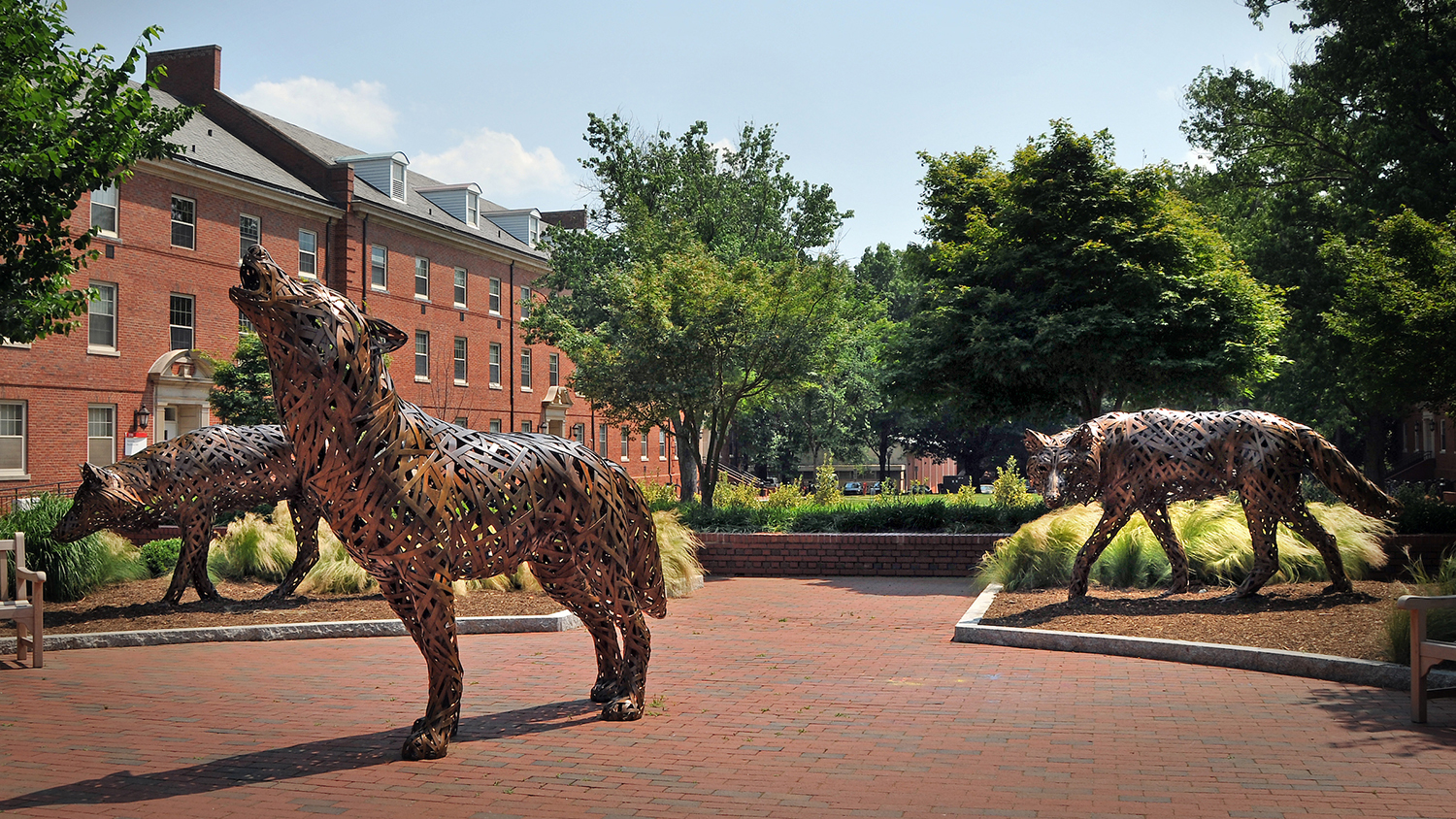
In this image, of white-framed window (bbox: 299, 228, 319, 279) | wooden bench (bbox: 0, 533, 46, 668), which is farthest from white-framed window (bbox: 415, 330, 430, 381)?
wooden bench (bbox: 0, 533, 46, 668)

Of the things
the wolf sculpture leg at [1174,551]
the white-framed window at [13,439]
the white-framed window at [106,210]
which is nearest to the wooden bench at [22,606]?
the wolf sculpture leg at [1174,551]

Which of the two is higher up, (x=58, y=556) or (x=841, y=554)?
(x=58, y=556)

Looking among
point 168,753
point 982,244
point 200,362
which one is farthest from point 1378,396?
point 200,362

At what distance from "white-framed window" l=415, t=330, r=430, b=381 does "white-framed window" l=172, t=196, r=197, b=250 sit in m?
10.3

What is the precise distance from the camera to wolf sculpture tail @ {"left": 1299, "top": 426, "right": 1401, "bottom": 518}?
11.2 m

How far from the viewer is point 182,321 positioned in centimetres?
3241

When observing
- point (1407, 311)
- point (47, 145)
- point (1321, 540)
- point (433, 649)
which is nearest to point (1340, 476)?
point (1321, 540)

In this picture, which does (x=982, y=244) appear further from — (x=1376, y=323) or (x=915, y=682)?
(x=915, y=682)

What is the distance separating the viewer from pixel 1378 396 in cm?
1786

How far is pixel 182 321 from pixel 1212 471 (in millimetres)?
30425

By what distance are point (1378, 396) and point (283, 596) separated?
1717cm

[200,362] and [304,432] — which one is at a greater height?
[200,362]

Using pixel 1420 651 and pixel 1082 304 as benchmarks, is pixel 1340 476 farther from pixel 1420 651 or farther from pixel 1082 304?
pixel 1082 304

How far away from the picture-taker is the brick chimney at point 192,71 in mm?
37344
